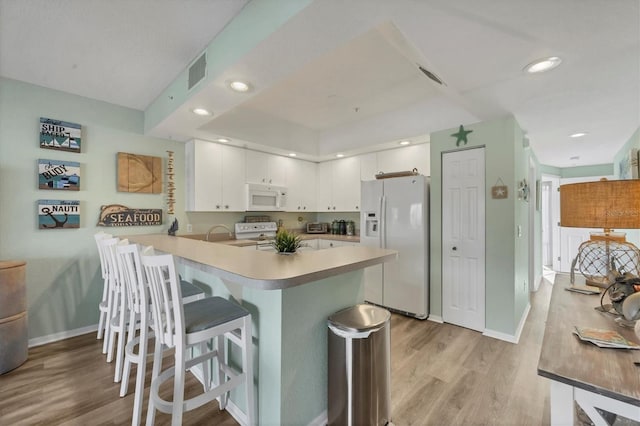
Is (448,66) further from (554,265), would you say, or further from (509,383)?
(554,265)

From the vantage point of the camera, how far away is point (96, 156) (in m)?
3.03

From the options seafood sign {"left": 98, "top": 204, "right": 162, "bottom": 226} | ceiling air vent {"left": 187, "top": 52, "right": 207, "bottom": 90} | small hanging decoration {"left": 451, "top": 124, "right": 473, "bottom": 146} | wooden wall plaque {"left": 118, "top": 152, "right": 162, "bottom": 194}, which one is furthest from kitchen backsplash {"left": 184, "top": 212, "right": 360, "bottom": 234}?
small hanging decoration {"left": 451, "top": 124, "right": 473, "bottom": 146}

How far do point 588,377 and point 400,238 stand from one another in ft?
8.28

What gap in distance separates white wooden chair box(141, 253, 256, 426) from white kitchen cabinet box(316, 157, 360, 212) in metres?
2.99

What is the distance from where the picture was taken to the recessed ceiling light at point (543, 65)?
1695mm

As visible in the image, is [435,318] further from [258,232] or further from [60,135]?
[60,135]

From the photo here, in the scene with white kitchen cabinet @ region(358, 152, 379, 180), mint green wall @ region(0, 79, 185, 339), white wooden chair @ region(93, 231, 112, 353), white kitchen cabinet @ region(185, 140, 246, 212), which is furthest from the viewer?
white kitchen cabinet @ region(358, 152, 379, 180)

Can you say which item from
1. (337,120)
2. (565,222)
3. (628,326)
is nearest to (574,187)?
(565,222)

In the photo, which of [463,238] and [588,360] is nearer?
[588,360]

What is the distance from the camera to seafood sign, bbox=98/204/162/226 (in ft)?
10.1

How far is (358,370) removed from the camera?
149 centimetres

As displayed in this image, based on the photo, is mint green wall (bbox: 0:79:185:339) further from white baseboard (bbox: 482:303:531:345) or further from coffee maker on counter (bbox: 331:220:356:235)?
white baseboard (bbox: 482:303:531:345)

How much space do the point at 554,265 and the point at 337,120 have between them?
5743 millimetres

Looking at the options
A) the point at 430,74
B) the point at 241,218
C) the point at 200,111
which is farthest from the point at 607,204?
the point at 241,218
